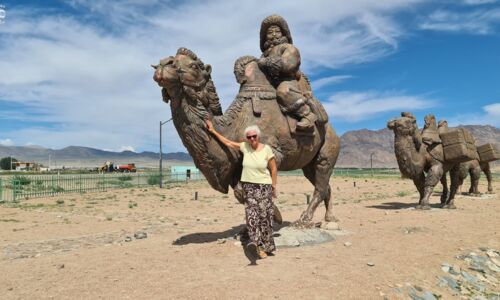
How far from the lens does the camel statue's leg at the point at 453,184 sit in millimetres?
13107

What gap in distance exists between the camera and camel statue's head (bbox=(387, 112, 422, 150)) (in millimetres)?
11773

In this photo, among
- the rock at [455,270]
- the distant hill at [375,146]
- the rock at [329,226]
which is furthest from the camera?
the distant hill at [375,146]

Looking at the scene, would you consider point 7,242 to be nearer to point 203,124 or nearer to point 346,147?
point 203,124

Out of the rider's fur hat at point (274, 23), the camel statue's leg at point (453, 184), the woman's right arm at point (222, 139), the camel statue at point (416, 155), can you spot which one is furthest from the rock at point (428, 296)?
the camel statue's leg at point (453, 184)

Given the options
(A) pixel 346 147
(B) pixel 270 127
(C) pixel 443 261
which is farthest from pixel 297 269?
(A) pixel 346 147

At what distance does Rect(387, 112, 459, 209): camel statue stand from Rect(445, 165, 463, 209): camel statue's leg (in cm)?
101

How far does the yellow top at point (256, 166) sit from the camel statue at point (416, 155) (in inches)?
295

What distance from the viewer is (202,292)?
4273mm

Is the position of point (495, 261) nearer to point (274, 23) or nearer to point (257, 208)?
point (257, 208)

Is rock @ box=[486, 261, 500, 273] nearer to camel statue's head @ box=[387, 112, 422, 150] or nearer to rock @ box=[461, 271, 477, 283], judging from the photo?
rock @ box=[461, 271, 477, 283]

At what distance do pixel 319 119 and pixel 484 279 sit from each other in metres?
3.43

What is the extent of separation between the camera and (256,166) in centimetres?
543

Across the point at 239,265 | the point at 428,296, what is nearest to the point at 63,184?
the point at 239,265

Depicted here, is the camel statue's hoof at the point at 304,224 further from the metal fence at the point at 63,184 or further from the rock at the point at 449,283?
the metal fence at the point at 63,184
